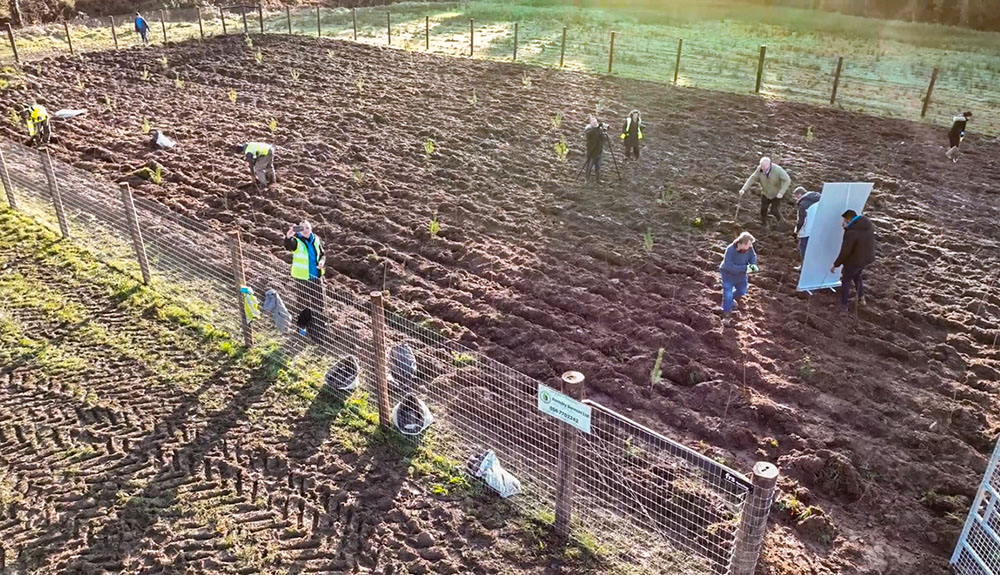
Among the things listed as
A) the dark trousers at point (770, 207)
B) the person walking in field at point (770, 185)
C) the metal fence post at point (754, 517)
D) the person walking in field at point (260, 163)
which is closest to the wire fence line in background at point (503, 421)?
the metal fence post at point (754, 517)

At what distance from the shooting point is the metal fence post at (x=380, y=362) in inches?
263

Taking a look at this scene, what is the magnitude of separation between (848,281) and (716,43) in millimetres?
26060

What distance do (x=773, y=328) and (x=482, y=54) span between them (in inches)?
866

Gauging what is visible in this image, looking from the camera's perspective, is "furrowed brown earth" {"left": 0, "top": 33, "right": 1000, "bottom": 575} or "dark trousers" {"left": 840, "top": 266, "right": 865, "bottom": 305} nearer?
"furrowed brown earth" {"left": 0, "top": 33, "right": 1000, "bottom": 575}

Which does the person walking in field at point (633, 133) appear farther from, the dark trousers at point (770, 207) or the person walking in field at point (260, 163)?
the person walking in field at point (260, 163)

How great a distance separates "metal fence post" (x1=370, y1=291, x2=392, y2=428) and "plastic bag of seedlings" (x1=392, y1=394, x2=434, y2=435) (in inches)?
4.5

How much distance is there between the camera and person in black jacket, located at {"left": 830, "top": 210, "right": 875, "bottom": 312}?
363 inches

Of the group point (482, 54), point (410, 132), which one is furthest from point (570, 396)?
point (482, 54)

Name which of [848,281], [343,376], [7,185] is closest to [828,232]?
[848,281]

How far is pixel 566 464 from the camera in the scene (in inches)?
229

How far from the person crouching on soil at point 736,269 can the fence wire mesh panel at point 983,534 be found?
377cm

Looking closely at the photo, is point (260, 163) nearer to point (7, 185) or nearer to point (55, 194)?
point (55, 194)

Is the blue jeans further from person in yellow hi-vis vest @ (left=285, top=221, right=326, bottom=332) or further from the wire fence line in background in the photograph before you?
person in yellow hi-vis vest @ (left=285, top=221, right=326, bottom=332)

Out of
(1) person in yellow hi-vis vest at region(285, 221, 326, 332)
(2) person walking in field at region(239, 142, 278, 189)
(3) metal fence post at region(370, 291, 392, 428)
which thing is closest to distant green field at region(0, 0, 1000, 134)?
(2) person walking in field at region(239, 142, 278, 189)
